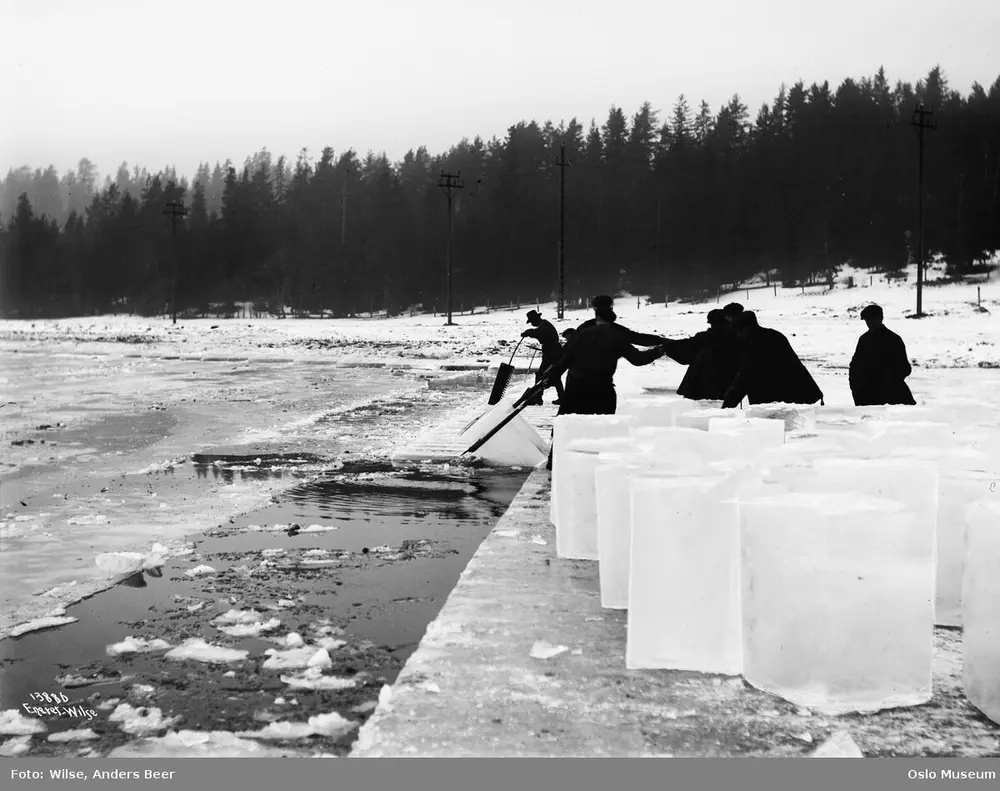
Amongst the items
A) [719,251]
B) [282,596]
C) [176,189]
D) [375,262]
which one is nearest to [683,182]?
[719,251]

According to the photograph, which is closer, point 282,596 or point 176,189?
point 282,596

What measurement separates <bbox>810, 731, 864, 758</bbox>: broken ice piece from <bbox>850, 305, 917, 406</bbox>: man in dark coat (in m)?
6.02

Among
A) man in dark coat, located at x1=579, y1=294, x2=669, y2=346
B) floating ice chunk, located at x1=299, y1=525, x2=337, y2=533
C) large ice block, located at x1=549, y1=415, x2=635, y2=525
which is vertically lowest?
floating ice chunk, located at x1=299, y1=525, x2=337, y2=533

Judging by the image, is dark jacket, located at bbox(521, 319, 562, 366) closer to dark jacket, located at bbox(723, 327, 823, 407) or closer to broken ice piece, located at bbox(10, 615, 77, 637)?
dark jacket, located at bbox(723, 327, 823, 407)

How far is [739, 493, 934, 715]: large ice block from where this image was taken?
334 centimetres

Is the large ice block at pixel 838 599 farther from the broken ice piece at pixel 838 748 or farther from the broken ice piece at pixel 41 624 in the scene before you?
the broken ice piece at pixel 41 624

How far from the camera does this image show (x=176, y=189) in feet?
333

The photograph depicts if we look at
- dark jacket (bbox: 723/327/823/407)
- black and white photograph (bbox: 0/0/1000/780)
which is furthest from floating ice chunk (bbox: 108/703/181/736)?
dark jacket (bbox: 723/327/823/407)

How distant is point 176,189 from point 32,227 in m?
14.0

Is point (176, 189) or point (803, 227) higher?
point (176, 189)

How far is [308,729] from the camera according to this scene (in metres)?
3.66

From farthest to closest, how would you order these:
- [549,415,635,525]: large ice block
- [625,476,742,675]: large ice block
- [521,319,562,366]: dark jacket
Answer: [521,319,562,366]: dark jacket
[549,415,635,525]: large ice block
[625,476,742,675]: large ice block

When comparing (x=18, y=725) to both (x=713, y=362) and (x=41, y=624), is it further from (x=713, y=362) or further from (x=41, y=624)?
(x=713, y=362)

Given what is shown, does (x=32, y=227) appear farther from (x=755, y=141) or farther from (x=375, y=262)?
(x=755, y=141)
